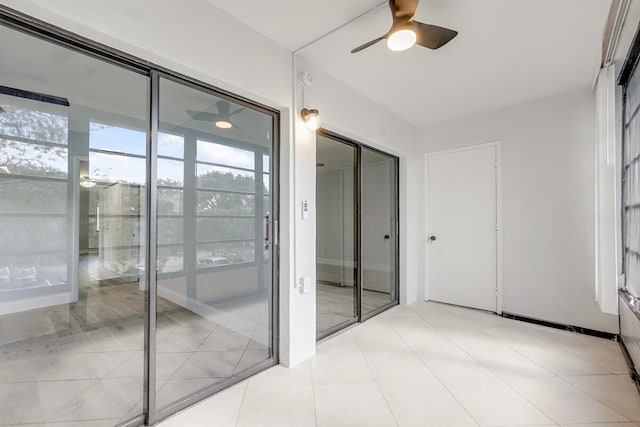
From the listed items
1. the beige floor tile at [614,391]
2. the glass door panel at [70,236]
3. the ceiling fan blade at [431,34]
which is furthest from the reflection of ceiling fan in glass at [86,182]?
the beige floor tile at [614,391]

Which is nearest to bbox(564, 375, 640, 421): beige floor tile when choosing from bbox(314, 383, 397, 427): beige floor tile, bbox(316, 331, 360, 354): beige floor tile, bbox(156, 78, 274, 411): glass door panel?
bbox(314, 383, 397, 427): beige floor tile

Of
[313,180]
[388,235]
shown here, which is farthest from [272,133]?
[388,235]

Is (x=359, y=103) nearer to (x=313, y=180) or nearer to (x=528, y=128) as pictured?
(x=313, y=180)

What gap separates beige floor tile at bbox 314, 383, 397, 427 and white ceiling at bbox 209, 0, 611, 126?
2702 mm

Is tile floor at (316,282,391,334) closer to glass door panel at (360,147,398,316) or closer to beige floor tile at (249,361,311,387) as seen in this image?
glass door panel at (360,147,398,316)

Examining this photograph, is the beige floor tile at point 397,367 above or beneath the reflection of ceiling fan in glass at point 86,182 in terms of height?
beneath

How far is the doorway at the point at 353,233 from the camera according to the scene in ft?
10.9

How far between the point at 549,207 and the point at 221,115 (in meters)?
3.73

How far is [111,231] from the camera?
211 centimetres

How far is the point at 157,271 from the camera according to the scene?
195 centimetres

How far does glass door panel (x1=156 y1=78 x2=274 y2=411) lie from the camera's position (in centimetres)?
203

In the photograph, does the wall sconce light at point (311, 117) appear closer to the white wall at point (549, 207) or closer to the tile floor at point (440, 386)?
the tile floor at point (440, 386)

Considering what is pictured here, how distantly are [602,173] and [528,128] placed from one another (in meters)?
1.05

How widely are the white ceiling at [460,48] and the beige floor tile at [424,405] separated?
271cm
